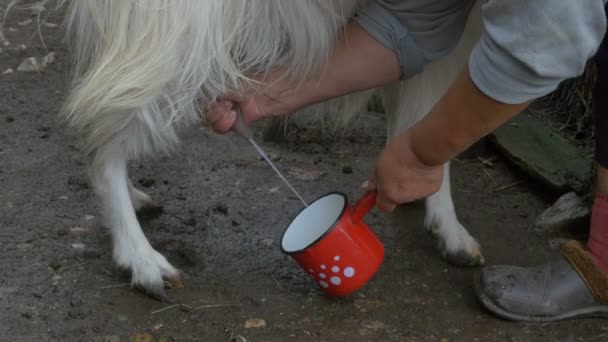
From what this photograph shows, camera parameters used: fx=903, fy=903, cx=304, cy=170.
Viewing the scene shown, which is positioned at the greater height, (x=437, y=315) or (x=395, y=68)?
(x=395, y=68)

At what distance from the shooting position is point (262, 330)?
187 centimetres

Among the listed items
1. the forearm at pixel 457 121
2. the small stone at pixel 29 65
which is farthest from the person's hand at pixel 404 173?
the small stone at pixel 29 65

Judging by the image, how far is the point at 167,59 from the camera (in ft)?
5.47

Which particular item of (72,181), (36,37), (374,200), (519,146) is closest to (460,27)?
(374,200)

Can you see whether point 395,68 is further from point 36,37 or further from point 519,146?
point 36,37

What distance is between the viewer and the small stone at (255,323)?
74.1 inches

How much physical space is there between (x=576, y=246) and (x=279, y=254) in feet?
2.23

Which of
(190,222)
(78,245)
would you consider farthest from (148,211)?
(78,245)

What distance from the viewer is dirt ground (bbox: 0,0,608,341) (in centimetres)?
189

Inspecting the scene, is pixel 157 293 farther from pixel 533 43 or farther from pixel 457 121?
pixel 533 43

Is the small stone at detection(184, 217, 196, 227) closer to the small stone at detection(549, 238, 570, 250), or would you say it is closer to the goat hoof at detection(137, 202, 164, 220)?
the goat hoof at detection(137, 202, 164, 220)

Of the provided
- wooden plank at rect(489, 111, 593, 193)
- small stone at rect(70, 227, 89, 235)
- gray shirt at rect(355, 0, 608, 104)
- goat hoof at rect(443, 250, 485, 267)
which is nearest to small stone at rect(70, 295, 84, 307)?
small stone at rect(70, 227, 89, 235)

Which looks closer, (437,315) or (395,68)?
(395,68)

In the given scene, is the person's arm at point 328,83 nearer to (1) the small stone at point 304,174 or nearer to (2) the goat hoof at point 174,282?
(2) the goat hoof at point 174,282
